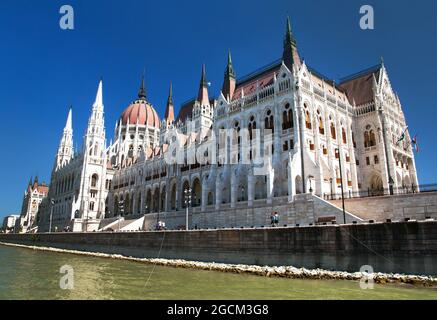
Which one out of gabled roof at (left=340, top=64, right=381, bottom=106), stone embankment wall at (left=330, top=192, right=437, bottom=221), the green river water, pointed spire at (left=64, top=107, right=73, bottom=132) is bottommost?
the green river water

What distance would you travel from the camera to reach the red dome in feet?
359

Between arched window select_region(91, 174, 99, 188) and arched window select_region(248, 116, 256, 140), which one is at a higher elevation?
arched window select_region(248, 116, 256, 140)

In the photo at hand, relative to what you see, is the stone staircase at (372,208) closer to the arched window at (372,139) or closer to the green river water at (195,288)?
the green river water at (195,288)

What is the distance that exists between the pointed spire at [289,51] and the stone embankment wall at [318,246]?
114ft

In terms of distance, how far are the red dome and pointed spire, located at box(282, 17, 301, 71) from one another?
61.7 meters

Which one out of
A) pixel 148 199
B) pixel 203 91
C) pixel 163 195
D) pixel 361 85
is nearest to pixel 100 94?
pixel 203 91

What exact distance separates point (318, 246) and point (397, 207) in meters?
10.8

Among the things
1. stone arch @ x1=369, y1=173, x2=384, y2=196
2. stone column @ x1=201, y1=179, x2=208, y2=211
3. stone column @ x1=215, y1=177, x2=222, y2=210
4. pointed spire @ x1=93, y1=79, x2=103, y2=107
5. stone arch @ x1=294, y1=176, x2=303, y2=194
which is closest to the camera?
stone arch @ x1=294, y1=176, x2=303, y2=194

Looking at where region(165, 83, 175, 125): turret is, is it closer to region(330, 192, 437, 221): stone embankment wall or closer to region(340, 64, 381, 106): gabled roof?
region(340, 64, 381, 106): gabled roof

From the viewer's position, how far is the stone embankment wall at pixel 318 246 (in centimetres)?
2009

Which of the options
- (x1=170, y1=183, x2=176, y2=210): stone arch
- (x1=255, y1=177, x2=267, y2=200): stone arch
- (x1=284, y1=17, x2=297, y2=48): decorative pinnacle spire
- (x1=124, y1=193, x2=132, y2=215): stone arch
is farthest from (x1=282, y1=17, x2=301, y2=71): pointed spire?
(x1=124, y1=193, x2=132, y2=215): stone arch

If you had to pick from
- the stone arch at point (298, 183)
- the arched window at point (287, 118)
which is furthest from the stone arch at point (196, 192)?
the stone arch at point (298, 183)

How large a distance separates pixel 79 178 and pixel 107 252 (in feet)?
149

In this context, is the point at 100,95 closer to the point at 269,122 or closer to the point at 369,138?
the point at 269,122
